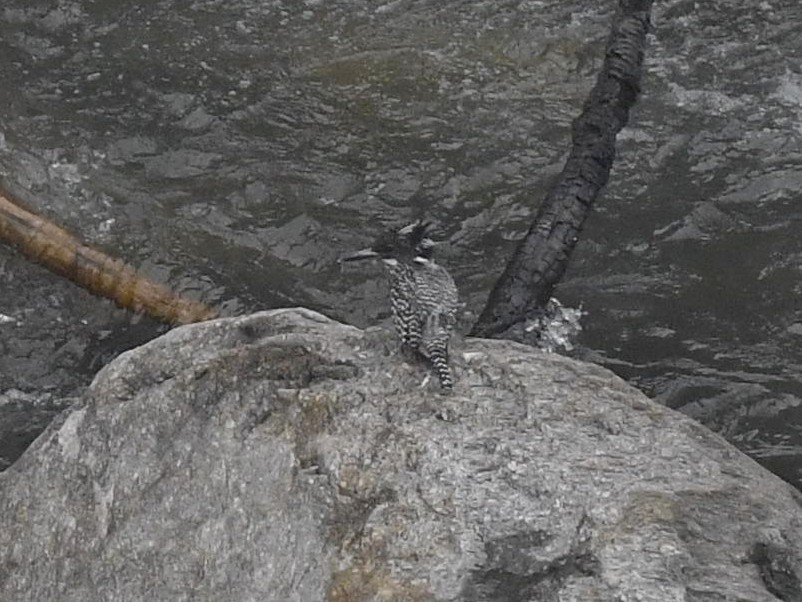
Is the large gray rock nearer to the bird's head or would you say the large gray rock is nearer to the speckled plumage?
the speckled plumage

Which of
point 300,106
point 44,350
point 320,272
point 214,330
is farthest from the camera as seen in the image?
point 300,106

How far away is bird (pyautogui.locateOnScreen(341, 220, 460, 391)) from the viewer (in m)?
4.49

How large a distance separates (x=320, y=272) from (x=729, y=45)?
353cm

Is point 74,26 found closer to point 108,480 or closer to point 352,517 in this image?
point 108,480

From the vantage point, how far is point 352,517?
3.97m

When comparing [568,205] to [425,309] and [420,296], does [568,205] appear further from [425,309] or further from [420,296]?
[425,309]

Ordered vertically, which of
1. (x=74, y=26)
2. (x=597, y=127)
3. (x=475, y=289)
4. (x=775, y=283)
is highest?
(x=597, y=127)

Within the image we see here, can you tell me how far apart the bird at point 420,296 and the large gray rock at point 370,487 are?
8 cm

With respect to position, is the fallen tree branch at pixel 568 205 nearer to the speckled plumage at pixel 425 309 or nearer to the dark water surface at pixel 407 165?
the dark water surface at pixel 407 165

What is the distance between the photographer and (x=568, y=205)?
6.53 m

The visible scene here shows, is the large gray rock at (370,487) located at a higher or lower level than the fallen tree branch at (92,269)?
higher

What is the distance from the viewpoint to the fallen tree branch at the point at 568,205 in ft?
20.6

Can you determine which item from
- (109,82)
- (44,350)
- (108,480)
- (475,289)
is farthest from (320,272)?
(108,480)

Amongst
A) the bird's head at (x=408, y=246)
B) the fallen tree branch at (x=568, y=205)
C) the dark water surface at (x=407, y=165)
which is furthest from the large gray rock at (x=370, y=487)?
the dark water surface at (x=407, y=165)
